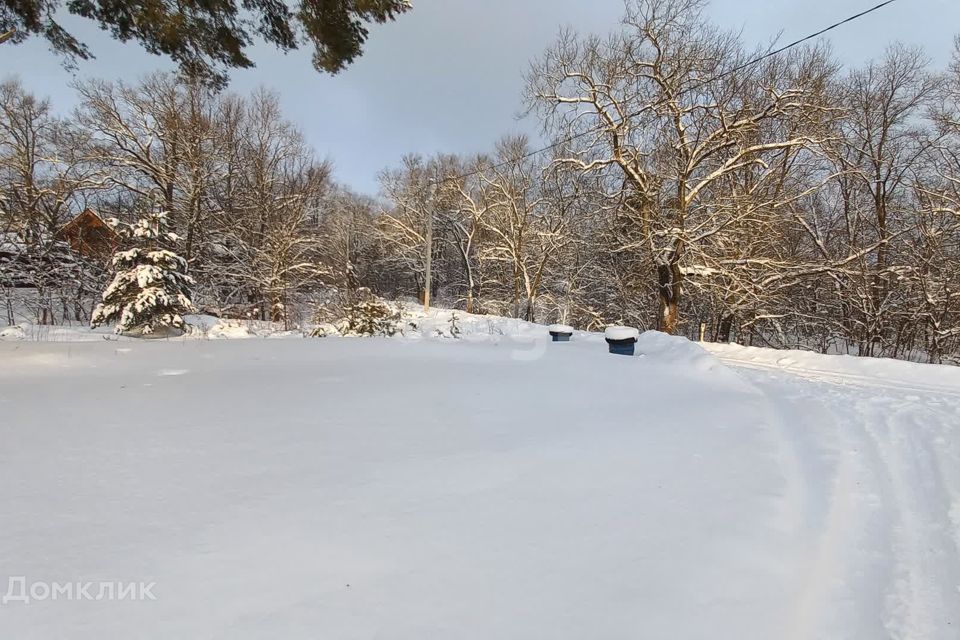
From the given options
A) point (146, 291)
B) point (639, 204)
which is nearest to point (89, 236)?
point (146, 291)

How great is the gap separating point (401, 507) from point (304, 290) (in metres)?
22.2

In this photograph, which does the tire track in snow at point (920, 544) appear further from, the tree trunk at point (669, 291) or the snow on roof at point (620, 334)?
the tree trunk at point (669, 291)

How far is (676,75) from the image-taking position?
41.9ft

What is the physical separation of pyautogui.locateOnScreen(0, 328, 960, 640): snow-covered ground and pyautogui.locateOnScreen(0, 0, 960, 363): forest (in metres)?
4.99

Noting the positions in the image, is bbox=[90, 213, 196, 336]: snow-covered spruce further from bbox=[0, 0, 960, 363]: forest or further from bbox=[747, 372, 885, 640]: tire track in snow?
bbox=[747, 372, 885, 640]: tire track in snow

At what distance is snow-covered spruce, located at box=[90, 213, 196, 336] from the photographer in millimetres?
11195

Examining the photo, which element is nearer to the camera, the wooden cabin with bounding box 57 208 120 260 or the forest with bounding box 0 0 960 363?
the forest with bounding box 0 0 960 363

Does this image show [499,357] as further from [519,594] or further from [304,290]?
[304,290]

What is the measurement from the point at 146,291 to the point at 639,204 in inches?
559

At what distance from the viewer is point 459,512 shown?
224 cm

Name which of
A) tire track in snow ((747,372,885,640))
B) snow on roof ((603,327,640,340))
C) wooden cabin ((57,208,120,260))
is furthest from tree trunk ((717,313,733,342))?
wooden cabin ((57,208,120,260))

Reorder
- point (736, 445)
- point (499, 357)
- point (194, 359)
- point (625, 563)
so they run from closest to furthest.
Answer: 1. point (625, 563)
2. point (736, 445)
3. point (194, 359)
4. point (499, 357)

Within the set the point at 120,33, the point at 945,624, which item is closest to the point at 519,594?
the point at 945,624

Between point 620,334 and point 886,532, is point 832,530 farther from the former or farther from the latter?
point 620,334
